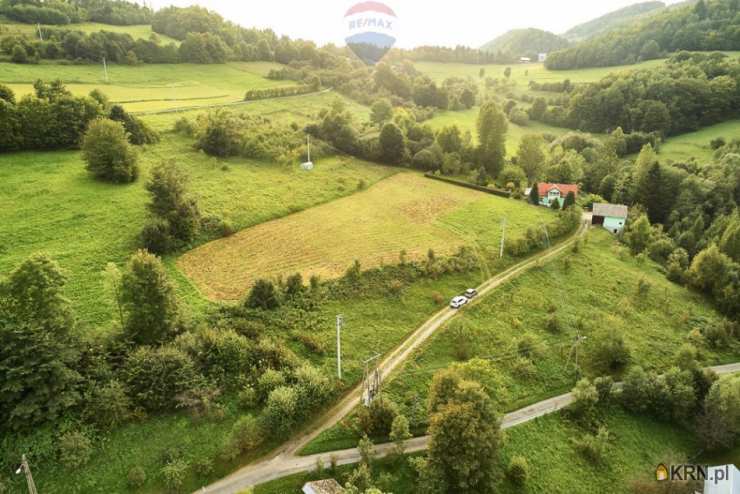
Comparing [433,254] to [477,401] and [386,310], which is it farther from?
[477,401]

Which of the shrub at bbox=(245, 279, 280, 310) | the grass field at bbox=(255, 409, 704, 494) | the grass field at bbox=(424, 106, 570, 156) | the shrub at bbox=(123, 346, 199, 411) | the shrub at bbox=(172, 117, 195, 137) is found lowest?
the grass field at bbox=(255, 409, 704, 494)

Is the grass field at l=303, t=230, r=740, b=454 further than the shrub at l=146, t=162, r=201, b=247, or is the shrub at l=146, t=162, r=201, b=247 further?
the shrub at l=146, t=162, r=201, b=247

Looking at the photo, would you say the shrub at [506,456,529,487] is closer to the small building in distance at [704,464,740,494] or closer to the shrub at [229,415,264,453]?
the small building in distance at [704,464,740,494]

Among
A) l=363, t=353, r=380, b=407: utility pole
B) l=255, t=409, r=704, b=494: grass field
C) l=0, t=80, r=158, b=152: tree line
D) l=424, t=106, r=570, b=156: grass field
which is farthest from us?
l=424, t=106, r=570, b=156: grass field

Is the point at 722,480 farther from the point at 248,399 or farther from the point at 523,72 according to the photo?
the point at 523,72

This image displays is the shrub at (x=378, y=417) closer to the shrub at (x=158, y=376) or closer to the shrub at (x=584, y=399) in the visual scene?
the shrub at (x=158, y=376)

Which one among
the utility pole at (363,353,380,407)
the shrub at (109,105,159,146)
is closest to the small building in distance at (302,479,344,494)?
the utility pole at (363,353,380,407)
